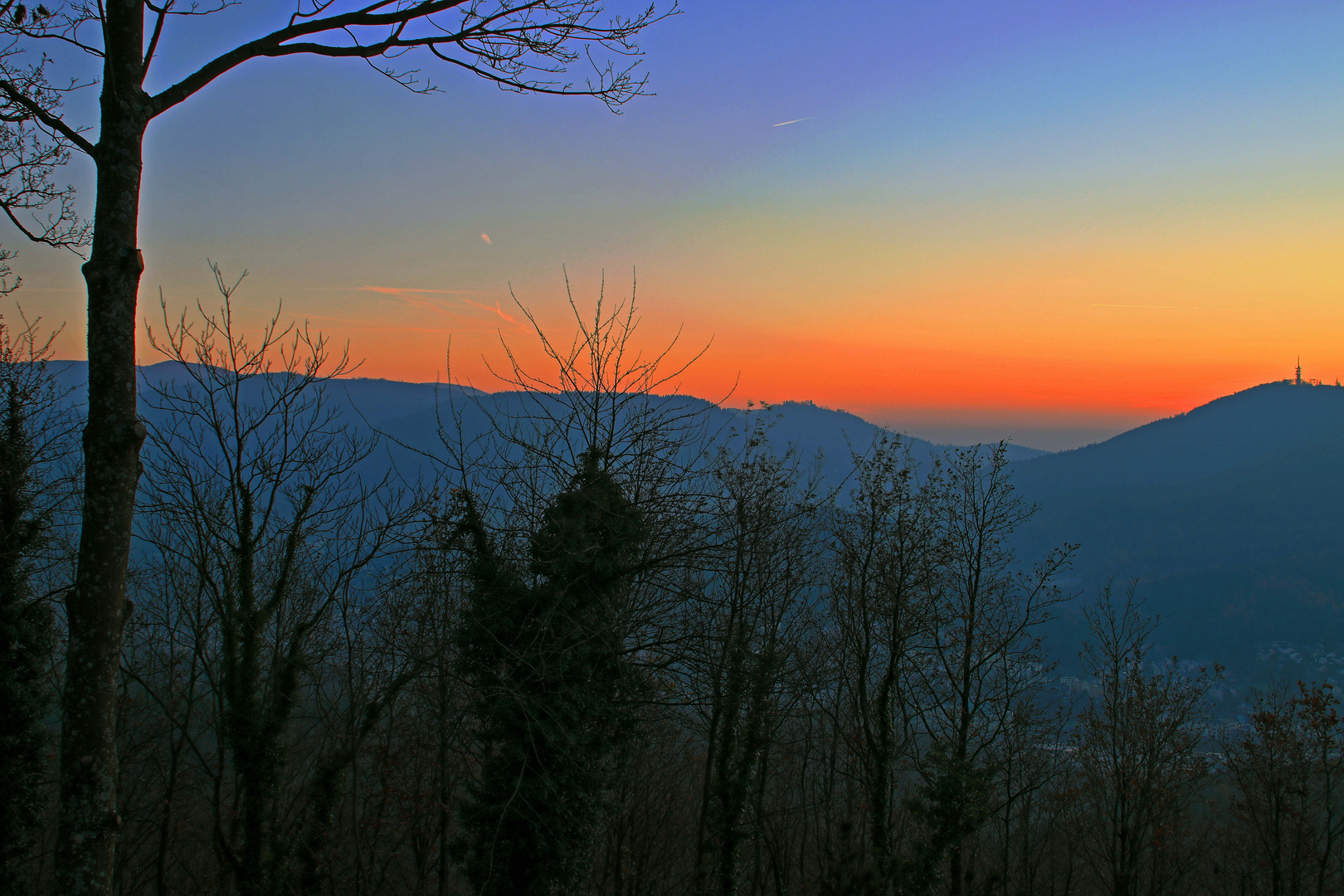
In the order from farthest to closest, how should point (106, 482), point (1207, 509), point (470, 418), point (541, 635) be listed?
point (1207, 509) < point (470, 418) < point (541, 635) < point (106, 482)

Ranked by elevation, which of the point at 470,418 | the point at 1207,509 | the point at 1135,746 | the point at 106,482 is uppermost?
the point at 470,418

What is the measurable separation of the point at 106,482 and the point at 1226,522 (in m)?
163

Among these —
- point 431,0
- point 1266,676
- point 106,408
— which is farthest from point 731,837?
point 1266,676

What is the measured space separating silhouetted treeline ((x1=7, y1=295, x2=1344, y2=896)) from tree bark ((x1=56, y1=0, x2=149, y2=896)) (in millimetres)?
3078

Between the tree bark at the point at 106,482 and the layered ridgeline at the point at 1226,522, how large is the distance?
257 feet

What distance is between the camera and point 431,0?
4699 mm

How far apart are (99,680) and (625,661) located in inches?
218

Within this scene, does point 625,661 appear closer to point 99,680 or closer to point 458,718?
point 458,718

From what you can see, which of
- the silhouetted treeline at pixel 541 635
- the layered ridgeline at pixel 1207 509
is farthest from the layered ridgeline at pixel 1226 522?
the silhouetted treeline at pixel 541 635

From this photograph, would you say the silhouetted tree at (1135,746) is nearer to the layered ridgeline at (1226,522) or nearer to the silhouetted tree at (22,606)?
the silhouetted tree at (22,606)

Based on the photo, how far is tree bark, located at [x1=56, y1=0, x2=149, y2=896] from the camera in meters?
3.93

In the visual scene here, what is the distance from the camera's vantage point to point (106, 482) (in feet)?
13.4

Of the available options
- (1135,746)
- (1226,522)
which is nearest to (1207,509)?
(1226,522)

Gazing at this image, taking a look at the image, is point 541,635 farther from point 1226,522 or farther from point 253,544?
point 1226,522
